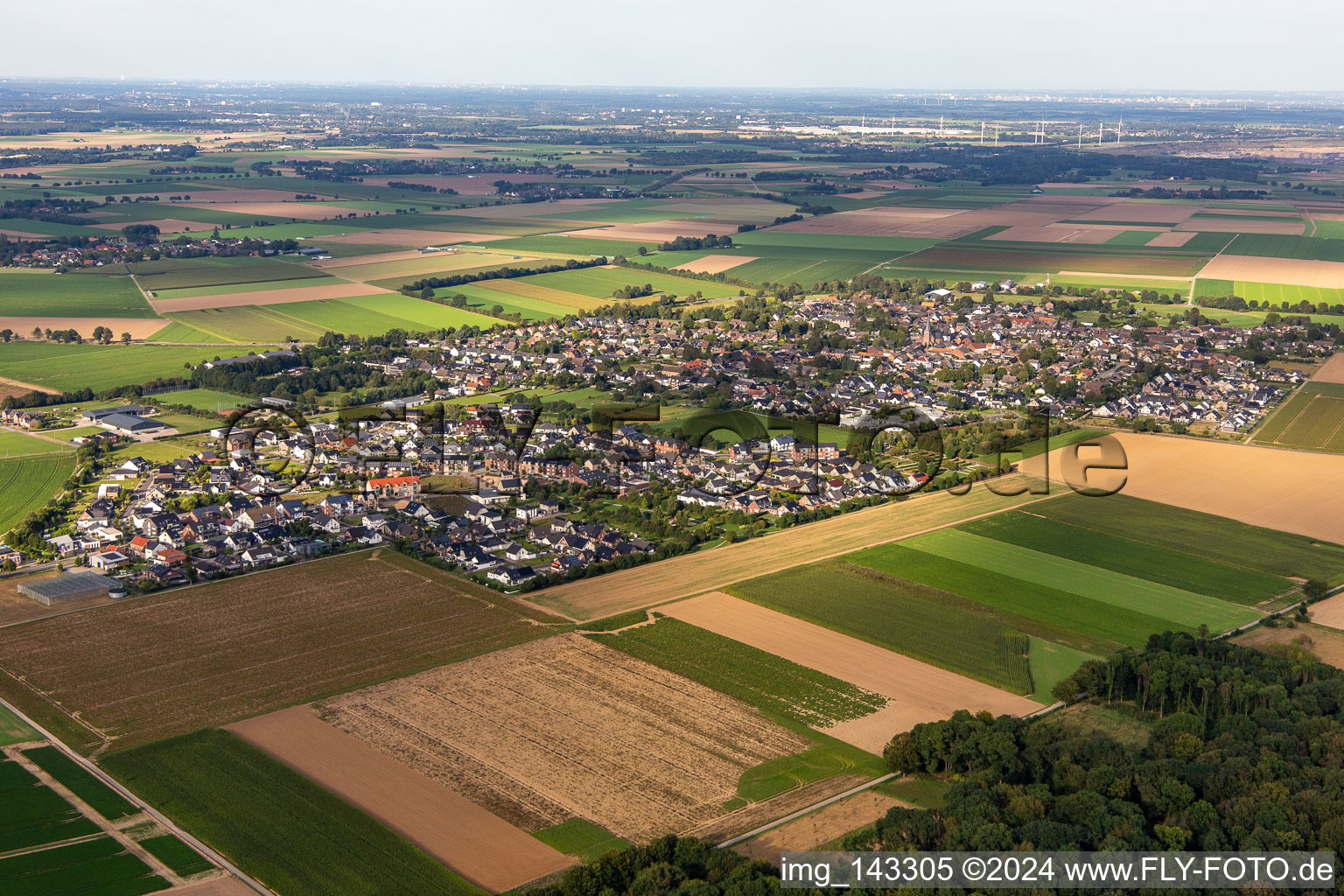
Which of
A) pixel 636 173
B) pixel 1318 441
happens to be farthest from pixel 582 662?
pixel 636 173

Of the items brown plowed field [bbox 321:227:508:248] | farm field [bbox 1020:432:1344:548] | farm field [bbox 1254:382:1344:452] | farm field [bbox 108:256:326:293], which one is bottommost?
farm field [bbox 1020:432:1344:548]

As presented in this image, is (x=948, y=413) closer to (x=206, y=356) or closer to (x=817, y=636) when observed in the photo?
(x=817, y=636)

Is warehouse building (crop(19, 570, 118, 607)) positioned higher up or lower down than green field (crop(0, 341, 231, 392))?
lower down

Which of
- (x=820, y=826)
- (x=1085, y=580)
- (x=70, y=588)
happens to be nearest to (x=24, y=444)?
(x=70, y=588)

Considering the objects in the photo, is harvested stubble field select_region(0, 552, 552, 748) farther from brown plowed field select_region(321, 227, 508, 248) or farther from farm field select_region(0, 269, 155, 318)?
brown plowed field select_region(321, 227, 508, 248)

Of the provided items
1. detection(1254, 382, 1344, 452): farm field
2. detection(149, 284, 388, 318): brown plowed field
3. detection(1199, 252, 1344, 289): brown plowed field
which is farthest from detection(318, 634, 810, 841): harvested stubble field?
detection(1199, 252, 1344, 289): brown plowed field
